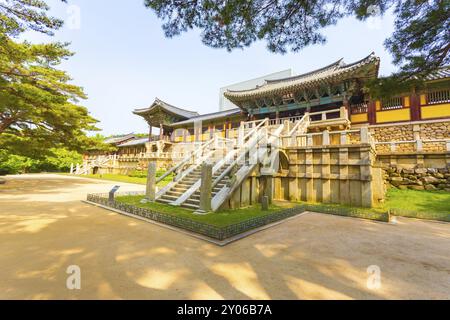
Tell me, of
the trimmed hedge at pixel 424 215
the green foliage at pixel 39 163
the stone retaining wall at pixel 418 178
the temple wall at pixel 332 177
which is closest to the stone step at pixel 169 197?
the temple wall at pixel 332 177

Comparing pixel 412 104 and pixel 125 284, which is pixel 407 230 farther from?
pixel 412 104

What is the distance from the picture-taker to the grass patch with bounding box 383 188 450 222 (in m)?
6.88

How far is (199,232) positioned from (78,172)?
33.4 meters

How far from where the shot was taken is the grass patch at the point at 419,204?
688 centimetres

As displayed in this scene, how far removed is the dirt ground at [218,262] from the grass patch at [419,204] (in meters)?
1.42

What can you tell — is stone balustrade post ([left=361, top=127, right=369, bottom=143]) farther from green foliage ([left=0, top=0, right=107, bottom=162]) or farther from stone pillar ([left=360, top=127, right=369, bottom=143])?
green foliage ([left=0, top=0, right=107, bottom=162])

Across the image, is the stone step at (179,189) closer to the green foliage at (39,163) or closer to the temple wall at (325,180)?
the temple wall at (325,180)

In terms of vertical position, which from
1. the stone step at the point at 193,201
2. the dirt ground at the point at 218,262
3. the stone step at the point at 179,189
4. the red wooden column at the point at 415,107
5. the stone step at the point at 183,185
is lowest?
the dirt ground at the point at 218,262

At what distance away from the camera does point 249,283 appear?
→ 9.03 ft

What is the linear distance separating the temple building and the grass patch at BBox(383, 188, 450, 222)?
75cm

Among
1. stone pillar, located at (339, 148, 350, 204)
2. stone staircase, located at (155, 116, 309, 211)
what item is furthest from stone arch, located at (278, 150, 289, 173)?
stone pillar, located at (339, 148, 350, 204)

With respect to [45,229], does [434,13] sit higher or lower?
higher

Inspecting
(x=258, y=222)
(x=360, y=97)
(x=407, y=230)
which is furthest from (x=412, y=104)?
(x=258, y=222)

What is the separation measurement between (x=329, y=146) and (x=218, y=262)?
7721mm
